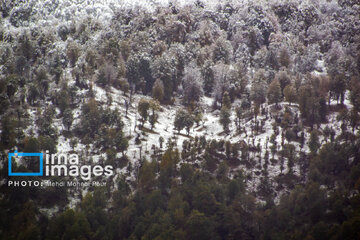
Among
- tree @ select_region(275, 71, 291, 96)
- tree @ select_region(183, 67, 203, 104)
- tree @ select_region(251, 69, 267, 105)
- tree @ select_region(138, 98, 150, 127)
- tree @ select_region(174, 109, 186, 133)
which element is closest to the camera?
tree @ select_region(138, 98, 150, 127)

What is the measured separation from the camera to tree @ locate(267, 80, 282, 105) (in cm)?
14938

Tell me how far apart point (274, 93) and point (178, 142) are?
46.1 m

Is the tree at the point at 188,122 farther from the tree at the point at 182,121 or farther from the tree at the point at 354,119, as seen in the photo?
the tree at the point at 354,119

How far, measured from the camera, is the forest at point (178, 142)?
99750 millimetres

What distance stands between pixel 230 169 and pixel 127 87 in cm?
6359

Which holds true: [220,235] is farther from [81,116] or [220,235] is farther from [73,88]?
[73,88]

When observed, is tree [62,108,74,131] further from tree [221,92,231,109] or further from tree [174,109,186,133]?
tree [221,92,231,109]

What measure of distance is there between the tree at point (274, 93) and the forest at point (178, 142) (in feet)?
1.76

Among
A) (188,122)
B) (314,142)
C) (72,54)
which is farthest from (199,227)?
(72,54)

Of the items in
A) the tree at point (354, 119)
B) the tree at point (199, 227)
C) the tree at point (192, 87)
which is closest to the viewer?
the tree at point (199, 227)

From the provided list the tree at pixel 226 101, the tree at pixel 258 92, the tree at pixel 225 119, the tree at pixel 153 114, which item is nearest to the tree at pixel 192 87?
the tree at pixel 226 101

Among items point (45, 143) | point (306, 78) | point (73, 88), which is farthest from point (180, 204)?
point (306, 78)

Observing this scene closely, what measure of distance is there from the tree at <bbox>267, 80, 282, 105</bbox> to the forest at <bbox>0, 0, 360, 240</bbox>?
0.54 meters

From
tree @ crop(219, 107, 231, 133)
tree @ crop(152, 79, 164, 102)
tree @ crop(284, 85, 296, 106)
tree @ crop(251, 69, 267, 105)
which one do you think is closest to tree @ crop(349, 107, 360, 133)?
tree @ crop(284, 85, 296, 106)
